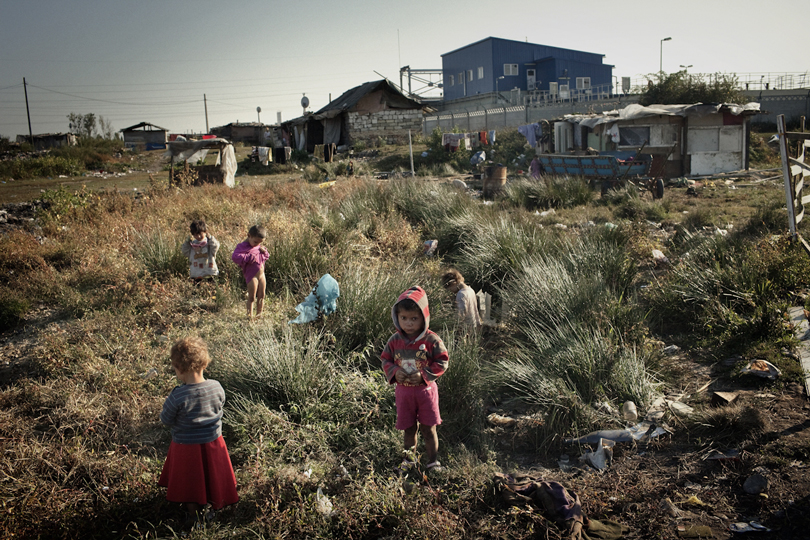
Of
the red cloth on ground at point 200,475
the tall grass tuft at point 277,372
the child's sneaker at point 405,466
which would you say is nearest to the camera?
the red cloth on ground at point 200,475

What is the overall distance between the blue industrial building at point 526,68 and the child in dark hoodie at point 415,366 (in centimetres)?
4375

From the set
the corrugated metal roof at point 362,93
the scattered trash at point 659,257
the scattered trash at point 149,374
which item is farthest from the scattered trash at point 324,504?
the corrugated metal roof at point 362,93

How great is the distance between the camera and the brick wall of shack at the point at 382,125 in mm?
30141

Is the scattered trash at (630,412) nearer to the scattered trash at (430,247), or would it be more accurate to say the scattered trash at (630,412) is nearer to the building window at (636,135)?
the scattered trash at (430,247)

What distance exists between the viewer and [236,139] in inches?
1850

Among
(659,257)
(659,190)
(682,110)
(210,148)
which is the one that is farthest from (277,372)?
(682,110)

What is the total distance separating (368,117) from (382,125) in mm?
896

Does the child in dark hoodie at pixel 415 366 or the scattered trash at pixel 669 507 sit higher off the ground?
the child in dark hoodie at pixel 415 366

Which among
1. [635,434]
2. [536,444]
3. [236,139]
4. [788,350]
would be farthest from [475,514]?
[236,139]

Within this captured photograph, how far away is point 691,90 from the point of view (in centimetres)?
2431

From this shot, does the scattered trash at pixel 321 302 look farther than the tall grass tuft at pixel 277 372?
Yes

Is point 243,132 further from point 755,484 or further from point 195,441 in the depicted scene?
point 755,484

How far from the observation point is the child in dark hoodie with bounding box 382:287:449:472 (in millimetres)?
3412

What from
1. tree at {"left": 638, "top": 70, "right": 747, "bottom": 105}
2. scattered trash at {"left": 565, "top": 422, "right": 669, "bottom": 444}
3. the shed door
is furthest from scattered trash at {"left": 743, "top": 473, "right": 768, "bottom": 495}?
tree at {"left": 638, "top": 70, "right": 747, "bottom": 105}
